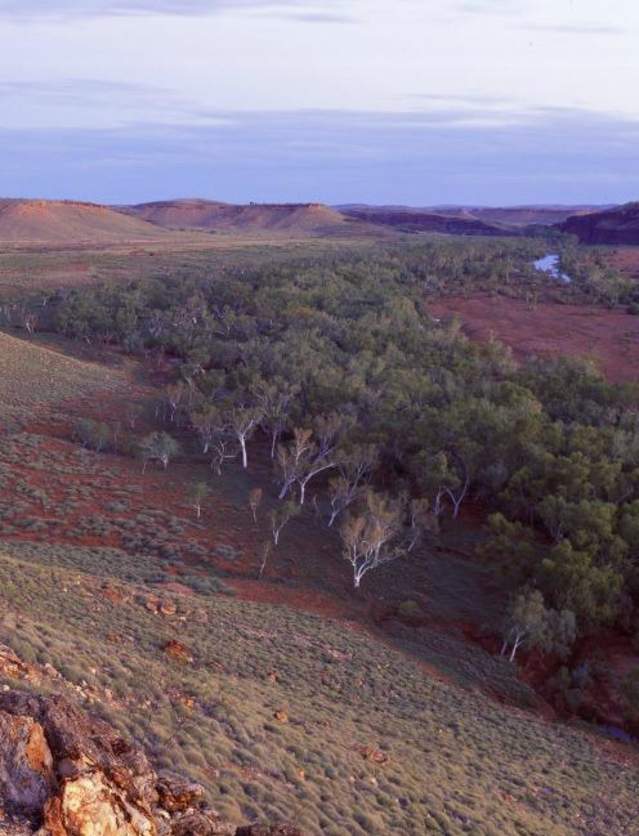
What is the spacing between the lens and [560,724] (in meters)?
16.2

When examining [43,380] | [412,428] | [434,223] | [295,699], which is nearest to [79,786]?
[295,699]

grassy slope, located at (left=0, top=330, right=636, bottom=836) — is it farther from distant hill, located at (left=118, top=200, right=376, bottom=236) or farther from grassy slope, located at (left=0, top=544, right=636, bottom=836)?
distant hill, located at (left=118, top=200, right=376, bottom=236)

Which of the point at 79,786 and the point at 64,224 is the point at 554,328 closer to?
Answer: the point at 79,786

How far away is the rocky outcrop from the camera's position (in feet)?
17.0

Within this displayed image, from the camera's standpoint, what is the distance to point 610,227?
428 ft

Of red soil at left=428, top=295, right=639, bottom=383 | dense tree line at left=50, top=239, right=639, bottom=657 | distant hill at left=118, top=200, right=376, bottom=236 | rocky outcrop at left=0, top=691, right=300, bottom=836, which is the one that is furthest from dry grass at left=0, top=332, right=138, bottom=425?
distant hill at left=118, top=200, right=376, bottom=236

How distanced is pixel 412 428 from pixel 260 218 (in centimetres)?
16155

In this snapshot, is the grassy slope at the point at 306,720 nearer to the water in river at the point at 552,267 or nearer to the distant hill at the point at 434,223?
the water in river at the point at 552,267

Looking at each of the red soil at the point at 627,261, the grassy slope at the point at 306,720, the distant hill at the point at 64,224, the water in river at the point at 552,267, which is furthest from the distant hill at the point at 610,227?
the grassy slope at the point at 306,720

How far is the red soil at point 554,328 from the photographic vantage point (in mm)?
51656

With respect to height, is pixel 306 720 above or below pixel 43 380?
below

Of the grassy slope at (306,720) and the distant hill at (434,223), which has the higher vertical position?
the distant hill at (434,223)

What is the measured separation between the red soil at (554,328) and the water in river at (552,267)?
11.8 metres

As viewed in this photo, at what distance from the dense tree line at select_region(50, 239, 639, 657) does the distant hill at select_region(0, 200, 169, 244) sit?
74.9m
